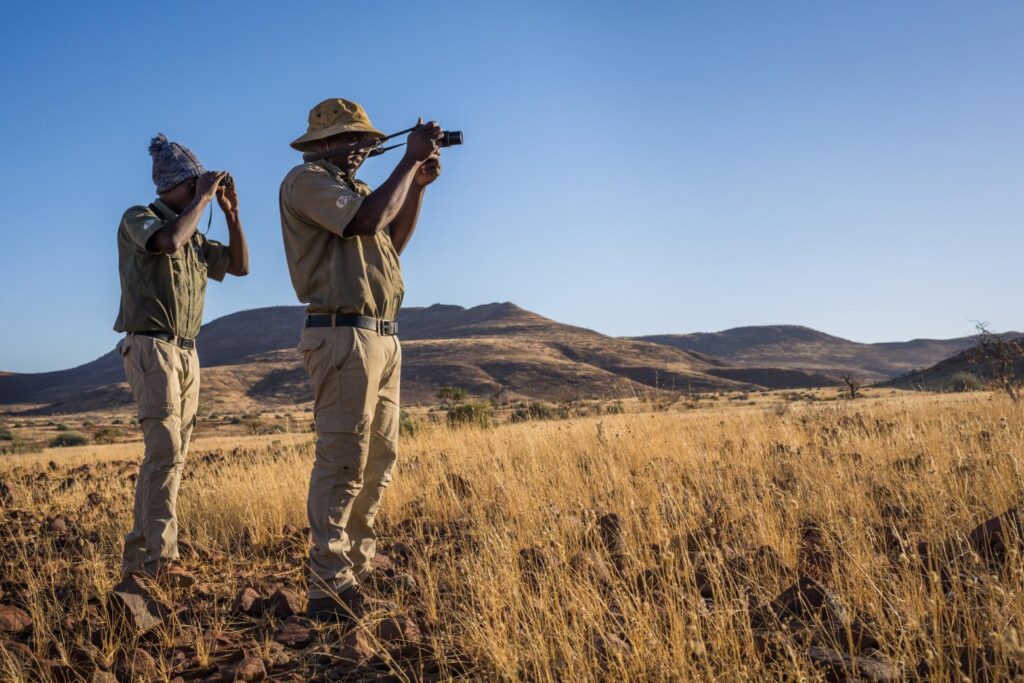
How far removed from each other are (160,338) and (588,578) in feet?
8.76

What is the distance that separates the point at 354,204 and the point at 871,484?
3786mm

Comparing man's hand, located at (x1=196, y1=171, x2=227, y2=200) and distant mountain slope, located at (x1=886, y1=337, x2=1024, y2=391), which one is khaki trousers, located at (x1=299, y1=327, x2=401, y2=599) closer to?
man's hand, located at (x1=196, y1=171, x2=227, y2=200)

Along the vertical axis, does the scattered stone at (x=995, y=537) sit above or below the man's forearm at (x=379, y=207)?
below

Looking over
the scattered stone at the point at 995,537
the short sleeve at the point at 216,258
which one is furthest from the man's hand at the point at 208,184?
the scattered stone at the point at 995,537

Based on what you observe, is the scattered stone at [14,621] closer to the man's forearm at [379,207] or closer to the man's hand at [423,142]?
the man's forearm at [379,207]

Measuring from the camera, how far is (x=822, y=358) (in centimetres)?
12612

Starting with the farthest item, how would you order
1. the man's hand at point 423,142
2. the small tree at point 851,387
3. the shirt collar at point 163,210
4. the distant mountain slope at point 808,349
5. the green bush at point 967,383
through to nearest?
the distant mountain slope at point 808,349 < the small tree at point 851,387 < the green bush at point 967,383 < the shirt collar at point 163,210 < the man's hand at point 423,142

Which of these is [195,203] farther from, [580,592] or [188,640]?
[580,592]

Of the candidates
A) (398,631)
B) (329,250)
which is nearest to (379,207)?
(329,250)

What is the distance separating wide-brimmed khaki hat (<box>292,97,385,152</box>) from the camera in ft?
12.7

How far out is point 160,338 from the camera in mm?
4305

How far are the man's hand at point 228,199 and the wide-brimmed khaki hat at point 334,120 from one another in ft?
3.06

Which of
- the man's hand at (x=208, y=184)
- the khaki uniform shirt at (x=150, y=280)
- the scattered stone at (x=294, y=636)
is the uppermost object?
the man's hand at (x=208, y=184)

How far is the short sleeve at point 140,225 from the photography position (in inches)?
162
